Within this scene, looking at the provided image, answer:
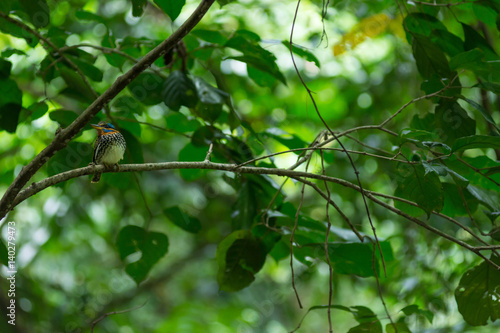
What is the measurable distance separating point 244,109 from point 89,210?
2.02 m

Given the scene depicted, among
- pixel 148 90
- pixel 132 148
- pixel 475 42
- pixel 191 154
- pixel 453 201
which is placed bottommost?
pixel 453 201

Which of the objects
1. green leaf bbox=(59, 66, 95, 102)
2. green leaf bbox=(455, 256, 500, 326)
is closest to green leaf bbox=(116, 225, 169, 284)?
green leaf bbox=(59, 66, 95, 102)

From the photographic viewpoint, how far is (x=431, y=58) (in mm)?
1915

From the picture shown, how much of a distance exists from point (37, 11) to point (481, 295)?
201 centimetres

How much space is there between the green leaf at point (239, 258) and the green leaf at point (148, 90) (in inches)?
30.0

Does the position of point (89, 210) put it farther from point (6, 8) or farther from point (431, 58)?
point (431, 58)

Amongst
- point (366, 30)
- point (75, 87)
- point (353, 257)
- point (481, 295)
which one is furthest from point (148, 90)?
point (366, 30)

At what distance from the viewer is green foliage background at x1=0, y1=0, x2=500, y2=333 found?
Answer: 1827mm

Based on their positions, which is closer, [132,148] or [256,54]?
[256,54]

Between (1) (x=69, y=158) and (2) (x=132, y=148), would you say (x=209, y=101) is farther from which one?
(1) (x=69, y=158)

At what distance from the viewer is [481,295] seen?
1757 mm

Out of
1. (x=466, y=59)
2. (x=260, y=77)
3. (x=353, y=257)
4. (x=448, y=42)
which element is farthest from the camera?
(x=260, y=77)

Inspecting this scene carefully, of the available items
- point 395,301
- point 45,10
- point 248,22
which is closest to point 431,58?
point 45,10

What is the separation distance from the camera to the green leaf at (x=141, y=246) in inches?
84.2
